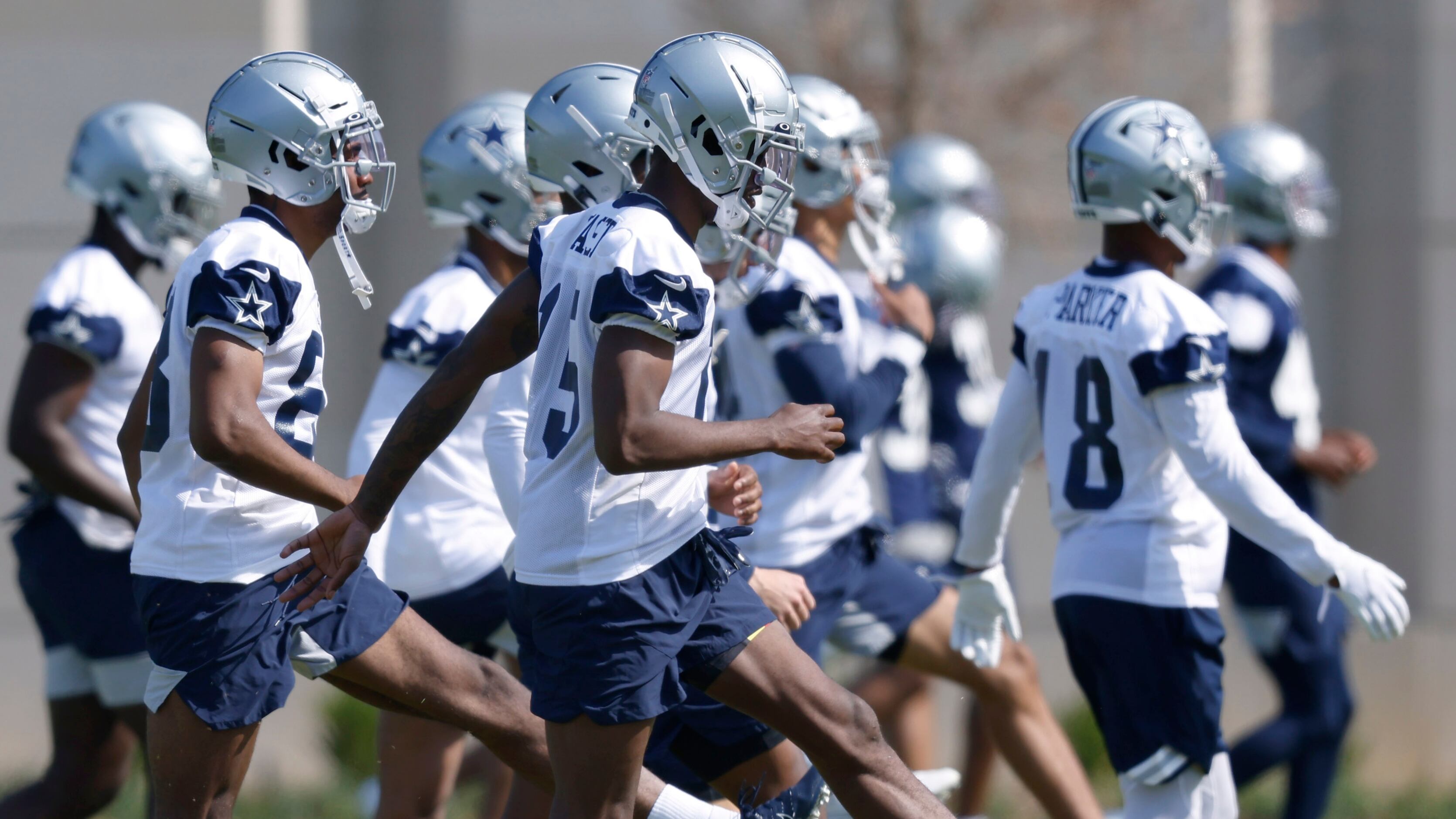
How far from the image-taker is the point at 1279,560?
5.77m

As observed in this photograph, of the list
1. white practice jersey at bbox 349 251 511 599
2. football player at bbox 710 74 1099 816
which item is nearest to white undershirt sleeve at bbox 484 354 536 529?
white practice jersey at bbox 349 251 511 599

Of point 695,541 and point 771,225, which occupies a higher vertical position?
point 771,225

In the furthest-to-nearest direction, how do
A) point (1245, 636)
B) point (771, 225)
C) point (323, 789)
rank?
1. point (323, 789)
2. point (1245, 636)
3. point (771, 225)

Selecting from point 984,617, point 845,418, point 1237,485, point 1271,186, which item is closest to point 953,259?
point 1271,186

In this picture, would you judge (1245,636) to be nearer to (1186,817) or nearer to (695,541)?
(1186,817)

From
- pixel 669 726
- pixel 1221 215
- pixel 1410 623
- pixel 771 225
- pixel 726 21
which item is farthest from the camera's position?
pixel 1410 623

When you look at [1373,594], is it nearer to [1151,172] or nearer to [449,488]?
[1151,172]

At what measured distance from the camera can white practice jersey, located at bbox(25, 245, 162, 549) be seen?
16.3ft

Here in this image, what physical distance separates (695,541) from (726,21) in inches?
188

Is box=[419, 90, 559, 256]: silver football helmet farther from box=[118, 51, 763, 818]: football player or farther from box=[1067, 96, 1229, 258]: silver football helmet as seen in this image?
box=[1067, 96, 1229, 258]: silver football helmet

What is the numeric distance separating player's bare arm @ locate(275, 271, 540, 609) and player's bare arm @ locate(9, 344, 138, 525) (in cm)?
155

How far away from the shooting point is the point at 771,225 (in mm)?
4039

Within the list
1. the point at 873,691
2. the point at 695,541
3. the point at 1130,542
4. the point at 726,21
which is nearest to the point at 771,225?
the point at 695,541

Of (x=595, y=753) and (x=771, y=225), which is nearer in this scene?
(x=595, y=753)
